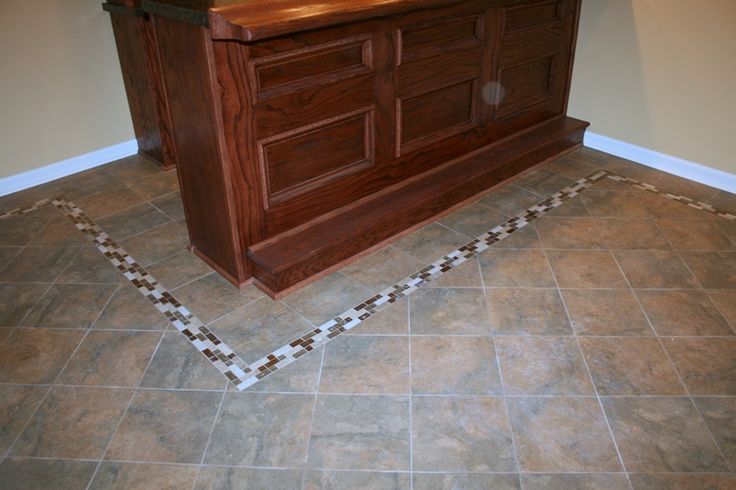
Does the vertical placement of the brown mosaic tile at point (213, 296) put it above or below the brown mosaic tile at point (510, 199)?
below

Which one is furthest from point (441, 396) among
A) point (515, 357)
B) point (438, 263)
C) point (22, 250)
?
point (22, 250)

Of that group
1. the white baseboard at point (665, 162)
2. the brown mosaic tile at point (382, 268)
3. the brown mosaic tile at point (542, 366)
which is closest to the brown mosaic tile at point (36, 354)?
the brown mosaic tile at point (382, 268)

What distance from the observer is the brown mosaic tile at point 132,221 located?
3.07 metres

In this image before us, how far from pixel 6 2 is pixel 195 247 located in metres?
1.67

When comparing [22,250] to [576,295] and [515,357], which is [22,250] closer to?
[515,357]

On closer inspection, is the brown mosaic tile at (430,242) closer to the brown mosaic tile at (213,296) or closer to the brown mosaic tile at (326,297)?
the brown mosaic tile at (326,297)

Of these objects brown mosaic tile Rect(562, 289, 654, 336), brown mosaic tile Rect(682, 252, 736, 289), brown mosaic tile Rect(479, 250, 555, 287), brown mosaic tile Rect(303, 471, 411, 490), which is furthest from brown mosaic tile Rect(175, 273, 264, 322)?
brown mosaic tile Rect(682, 252, 736, 289)

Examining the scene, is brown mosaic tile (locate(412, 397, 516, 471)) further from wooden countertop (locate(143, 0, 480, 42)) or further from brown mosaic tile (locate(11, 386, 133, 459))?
wooden countertop (locate(143, 0, 480, 42))

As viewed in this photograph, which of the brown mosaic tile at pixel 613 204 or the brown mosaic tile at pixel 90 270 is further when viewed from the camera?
the brown mosaic tile at pixel 613 204

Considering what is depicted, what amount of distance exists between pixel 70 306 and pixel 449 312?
155 cm

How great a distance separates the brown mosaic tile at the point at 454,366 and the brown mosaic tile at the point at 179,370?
701 millimetres

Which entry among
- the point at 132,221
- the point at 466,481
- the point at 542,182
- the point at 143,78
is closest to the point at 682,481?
the point at 466,481

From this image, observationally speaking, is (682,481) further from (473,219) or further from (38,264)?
(38,264)

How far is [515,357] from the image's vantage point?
223cm
